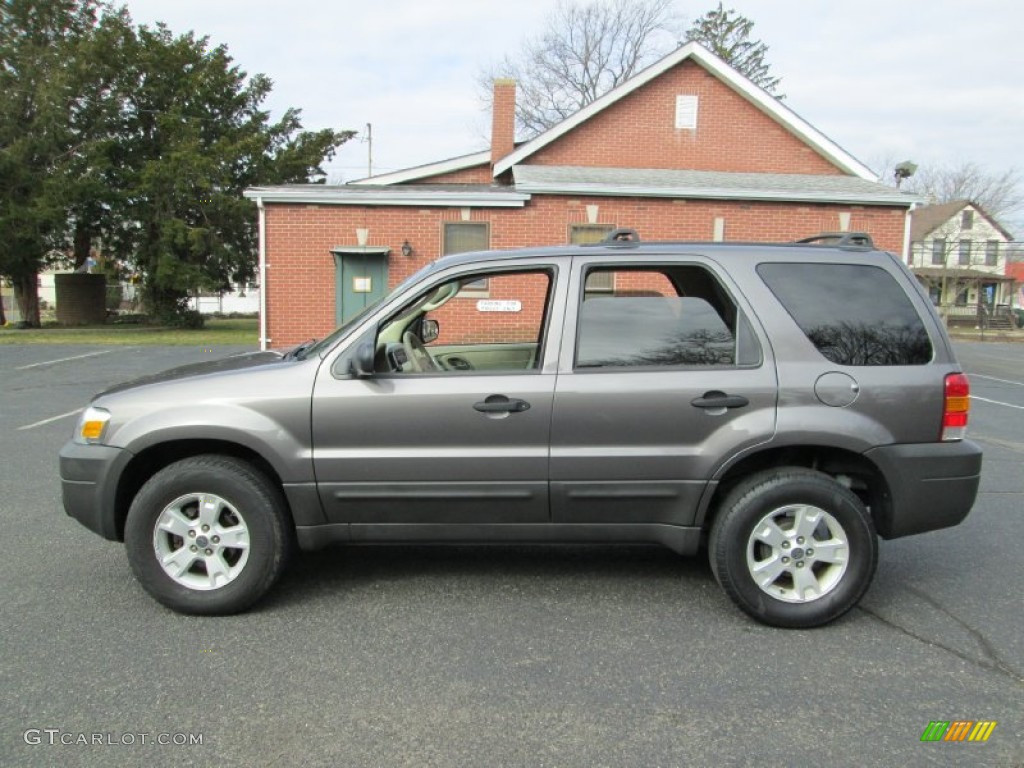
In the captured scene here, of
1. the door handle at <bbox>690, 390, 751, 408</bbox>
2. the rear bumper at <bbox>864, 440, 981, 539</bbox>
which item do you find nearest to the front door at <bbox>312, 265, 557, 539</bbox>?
the door handle at <bbox>690, 390, 751, 408</bbox>

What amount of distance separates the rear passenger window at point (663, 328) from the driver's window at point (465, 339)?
0.88 feet

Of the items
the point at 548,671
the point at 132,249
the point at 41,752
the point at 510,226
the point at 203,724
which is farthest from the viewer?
the point at 132,249

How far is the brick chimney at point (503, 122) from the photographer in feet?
58.0

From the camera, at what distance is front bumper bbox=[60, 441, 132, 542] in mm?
3426

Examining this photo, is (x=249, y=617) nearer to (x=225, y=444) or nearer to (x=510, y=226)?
(x=225, y=444)

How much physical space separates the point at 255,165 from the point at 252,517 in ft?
98.4

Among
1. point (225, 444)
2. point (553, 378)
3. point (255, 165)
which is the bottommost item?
point (225, 444)

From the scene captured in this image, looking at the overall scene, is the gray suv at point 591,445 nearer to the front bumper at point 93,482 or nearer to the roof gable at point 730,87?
the front bumper at point 93,482

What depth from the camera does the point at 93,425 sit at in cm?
347

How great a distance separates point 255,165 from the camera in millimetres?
30078

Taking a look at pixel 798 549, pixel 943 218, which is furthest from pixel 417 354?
pixel 943 218

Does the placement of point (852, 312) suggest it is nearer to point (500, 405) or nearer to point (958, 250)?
point (500, 405)

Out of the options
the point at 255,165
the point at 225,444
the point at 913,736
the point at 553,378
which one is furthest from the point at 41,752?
the point at 255,165

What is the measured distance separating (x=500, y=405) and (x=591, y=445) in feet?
1.56
